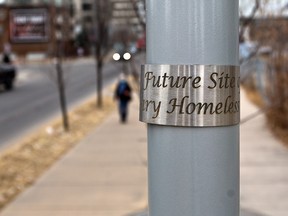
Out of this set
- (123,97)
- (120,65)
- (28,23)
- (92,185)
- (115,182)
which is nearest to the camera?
(92,185)

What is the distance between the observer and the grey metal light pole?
4.50 feet

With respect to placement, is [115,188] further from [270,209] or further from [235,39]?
[235,39]

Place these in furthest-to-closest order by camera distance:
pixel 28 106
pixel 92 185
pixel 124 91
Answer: pixel 28 106, pixel 124 91, pixel 92 185

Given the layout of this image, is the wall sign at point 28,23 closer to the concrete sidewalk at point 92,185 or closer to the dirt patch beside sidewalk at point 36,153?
the dirt patch beside sidewalk at point 36,153

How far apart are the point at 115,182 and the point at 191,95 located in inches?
218

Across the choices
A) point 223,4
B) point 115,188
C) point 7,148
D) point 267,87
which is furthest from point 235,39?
point 267,87

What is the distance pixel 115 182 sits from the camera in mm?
6789

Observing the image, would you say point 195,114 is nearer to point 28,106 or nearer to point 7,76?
point 28,106

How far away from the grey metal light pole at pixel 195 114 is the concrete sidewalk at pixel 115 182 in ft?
5.87

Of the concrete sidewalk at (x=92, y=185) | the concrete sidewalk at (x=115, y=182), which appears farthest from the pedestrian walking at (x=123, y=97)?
the concrete sidewalk at (x=92, y=185)

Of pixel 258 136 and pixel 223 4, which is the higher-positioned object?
pixel 223 4

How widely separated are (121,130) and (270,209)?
6.54 m

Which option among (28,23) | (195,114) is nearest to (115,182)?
(195,114)

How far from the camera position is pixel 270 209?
Answer: 555cm
